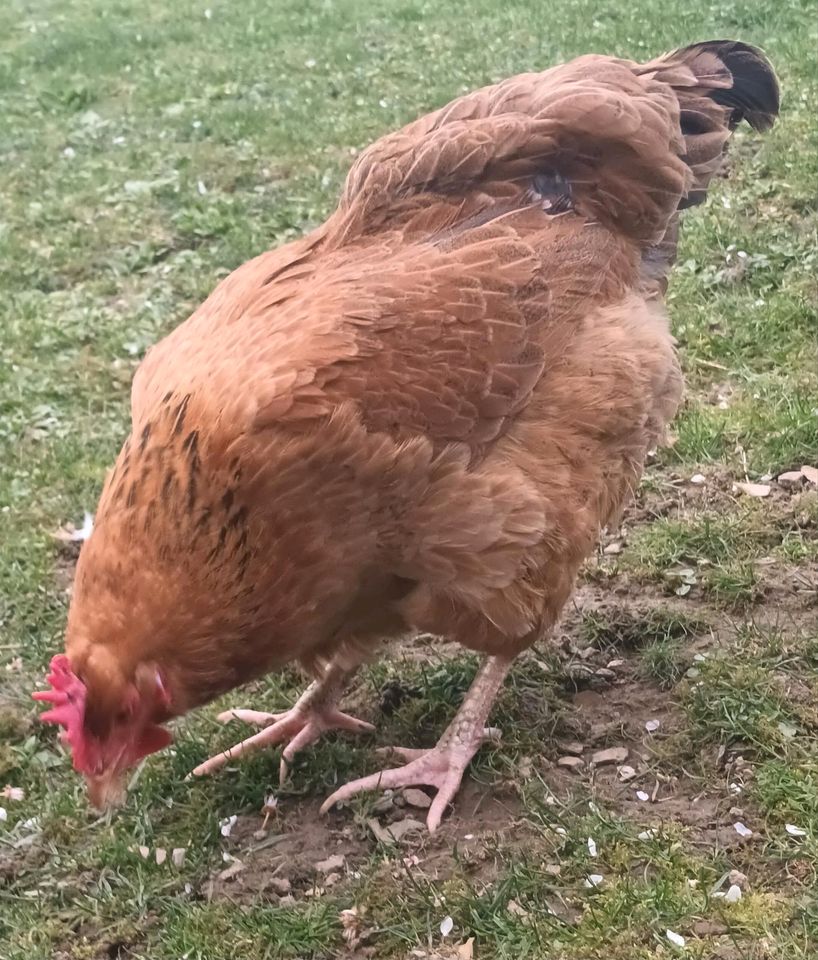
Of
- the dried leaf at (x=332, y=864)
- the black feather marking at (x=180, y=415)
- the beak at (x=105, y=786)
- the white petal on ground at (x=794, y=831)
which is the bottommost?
the white petal on ground at (x=794, y=831)

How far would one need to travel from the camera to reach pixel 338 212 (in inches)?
118

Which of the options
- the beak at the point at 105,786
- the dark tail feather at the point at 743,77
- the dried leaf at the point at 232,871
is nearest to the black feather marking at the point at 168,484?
the beak at the point at 105,786

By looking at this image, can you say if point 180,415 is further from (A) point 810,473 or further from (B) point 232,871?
(A) point 810,473

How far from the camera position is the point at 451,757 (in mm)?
2818

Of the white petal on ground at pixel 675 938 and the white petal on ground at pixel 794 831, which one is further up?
the white petal on ground at pixel 675 938

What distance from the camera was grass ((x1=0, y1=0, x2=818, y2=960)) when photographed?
7.98ft

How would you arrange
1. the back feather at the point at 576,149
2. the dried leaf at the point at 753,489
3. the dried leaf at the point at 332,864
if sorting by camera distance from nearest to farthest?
the dried leaf at the point at 332,864 → the back feather at the point at 576,149 → the dried leaf at the point at 753,489

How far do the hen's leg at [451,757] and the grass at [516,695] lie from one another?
56mm

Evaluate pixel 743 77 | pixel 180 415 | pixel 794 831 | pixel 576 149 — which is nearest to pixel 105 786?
pixel 180 415

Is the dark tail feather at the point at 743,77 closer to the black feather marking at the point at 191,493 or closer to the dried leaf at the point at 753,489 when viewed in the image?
the dried leaf at the point at 753,489

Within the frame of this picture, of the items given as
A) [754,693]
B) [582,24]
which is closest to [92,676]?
[754,693]

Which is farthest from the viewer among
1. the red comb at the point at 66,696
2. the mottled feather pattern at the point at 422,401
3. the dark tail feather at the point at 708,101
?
the dark tail feather at the point at 708,101

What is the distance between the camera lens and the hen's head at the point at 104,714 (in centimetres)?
212

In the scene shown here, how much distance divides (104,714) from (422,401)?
1012 millimetres
